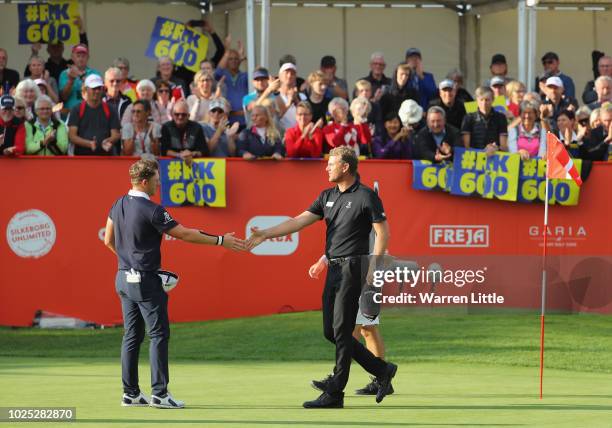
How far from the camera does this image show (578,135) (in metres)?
20.0

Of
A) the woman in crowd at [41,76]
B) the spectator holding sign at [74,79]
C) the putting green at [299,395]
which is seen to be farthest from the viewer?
the spectator holding sign at [74,79]

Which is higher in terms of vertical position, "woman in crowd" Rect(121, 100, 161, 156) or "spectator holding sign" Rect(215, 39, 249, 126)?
"spectator holding sign" Rect(215, 39, 249, 126)

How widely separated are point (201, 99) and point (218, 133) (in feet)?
2.92

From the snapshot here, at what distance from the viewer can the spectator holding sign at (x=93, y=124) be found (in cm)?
1895

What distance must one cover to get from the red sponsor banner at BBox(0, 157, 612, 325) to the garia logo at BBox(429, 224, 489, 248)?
1cm

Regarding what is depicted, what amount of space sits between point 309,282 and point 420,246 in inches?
63.9

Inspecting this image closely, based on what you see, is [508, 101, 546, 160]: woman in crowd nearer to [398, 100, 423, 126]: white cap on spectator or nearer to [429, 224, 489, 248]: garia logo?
[429, 224, 489, 248]: garia logo

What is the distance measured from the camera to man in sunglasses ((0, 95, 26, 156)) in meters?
18.3

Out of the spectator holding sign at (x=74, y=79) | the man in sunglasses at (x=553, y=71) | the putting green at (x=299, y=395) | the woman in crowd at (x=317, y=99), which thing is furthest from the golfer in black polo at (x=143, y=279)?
the man in sunglasses at (x=553, y=71)

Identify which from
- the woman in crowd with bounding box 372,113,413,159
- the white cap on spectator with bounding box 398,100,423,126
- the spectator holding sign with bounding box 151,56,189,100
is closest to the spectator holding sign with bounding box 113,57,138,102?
the spectator holding sign with bounding box 151,56,189,100

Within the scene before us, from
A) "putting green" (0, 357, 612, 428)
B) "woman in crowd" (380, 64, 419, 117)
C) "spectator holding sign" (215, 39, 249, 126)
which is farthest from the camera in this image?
"spectator holding sign" (215, 39, 249, 126)

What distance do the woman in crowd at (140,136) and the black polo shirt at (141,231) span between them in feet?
25.0

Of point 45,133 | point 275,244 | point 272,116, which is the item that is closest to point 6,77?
point 45,133

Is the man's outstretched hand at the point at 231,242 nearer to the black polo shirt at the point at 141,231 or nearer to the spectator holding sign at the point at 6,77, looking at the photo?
the black polo shirt at the point at 141,231
